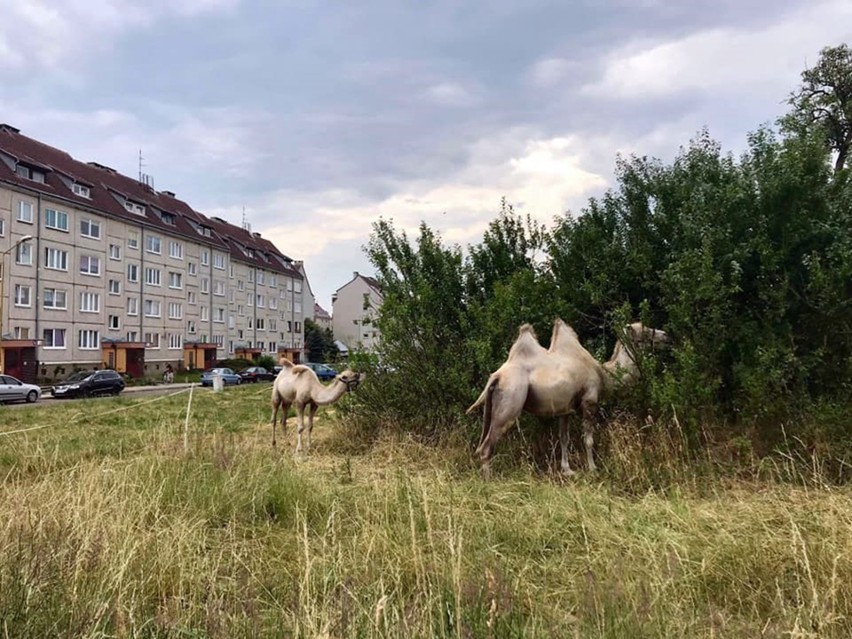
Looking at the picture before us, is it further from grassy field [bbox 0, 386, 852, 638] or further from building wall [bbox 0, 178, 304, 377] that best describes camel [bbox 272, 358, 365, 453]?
building wall [bbox 0, 178, 304, 377]

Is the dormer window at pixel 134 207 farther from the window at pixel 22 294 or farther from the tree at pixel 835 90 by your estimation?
the tree at pixel 835 90

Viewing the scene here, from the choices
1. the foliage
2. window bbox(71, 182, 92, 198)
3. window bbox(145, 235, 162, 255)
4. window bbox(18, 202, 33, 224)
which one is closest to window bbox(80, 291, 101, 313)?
window bbox(18, 202, 33, 224)

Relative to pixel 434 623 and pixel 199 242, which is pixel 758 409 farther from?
pixel 199 242

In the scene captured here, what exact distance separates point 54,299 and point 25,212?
19.3 feet

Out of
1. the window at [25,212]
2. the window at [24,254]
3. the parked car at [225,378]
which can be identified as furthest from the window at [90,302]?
the parked car at [225,378]

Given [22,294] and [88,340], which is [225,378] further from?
[22,294]

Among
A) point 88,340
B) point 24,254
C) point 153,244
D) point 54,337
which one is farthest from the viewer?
point 153,244

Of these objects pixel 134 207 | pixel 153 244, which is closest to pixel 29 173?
pixel 134 207

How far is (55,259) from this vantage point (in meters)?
42.2

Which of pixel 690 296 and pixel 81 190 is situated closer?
pixel 690 296

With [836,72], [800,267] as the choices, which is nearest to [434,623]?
[800,267]

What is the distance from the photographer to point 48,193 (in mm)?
41219

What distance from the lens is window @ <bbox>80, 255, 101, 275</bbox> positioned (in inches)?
1758

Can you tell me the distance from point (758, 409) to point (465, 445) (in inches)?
139
